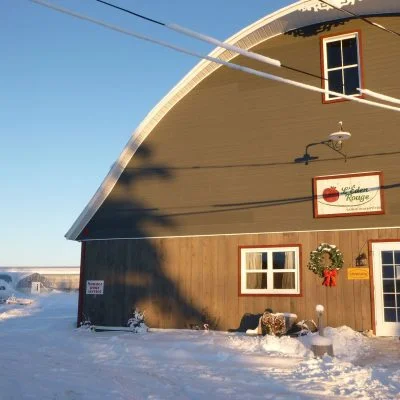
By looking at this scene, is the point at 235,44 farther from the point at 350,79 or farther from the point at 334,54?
the point at 350,79

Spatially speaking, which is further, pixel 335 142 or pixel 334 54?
pixel 334 54

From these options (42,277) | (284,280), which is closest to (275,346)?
(284,280)

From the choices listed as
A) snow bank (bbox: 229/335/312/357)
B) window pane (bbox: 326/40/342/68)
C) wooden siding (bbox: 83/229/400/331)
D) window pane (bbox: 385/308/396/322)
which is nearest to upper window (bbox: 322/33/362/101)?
window pane (bbox: 326/40/342/68)

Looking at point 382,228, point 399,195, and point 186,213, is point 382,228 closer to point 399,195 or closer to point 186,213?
point 399,195

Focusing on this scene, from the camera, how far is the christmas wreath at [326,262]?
1266 centimetres

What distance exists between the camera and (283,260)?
13484 millimetres

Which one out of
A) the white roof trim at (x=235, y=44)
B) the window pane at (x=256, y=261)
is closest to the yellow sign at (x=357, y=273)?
the window pane at (x=256, y=261)

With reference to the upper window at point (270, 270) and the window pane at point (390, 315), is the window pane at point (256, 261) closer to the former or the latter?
the upper window at point (270, 270)

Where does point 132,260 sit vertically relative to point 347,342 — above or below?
above

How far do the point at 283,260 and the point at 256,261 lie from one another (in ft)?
2.46

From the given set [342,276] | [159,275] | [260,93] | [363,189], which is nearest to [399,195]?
[363,189]

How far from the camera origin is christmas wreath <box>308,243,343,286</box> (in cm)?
1266

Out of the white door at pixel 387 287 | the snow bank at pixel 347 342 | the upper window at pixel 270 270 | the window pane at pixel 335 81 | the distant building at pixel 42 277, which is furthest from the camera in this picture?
the distant building at pixel 42 277

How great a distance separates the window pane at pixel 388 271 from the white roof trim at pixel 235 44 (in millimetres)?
6508
